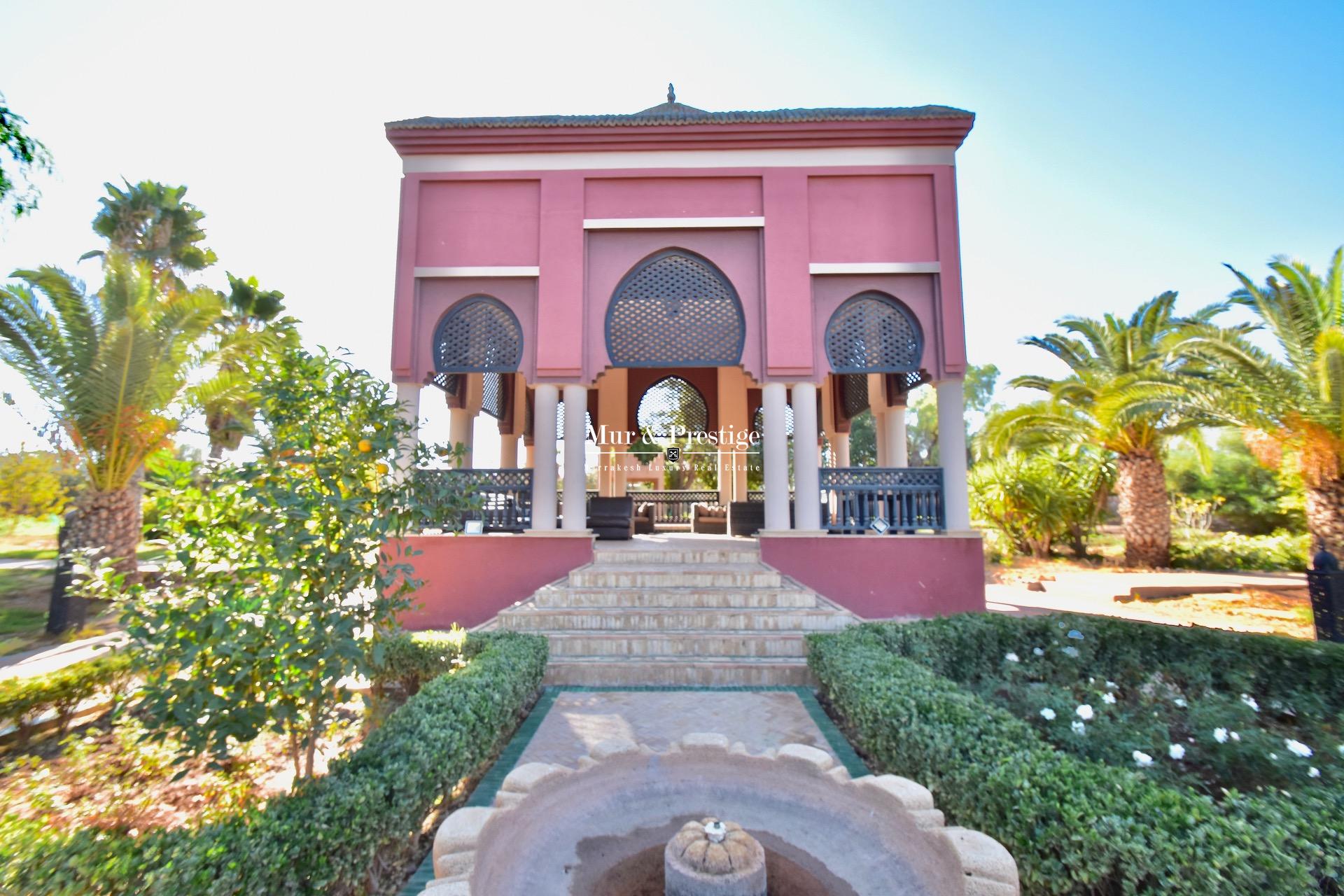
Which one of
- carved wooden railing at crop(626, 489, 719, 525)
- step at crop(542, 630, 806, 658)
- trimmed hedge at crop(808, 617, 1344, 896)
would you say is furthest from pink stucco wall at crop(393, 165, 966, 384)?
carved wooden railing at crop(626, 489, 719, 525)

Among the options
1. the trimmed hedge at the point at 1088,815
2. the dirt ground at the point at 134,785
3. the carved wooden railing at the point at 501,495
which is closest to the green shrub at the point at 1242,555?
the trimmed hedge at the point at 1088,815

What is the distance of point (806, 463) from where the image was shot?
27.5 feet

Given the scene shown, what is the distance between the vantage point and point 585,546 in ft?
27.2

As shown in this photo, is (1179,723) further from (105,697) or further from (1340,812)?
(105,697)

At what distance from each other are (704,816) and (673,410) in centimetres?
1211

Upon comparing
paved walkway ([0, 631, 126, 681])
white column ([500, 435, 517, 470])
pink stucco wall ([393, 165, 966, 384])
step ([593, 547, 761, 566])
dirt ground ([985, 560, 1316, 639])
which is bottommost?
paved walkway ([0, 631, 126, 681])

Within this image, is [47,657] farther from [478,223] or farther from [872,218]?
[872,218]

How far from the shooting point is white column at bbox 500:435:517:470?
43.4ft

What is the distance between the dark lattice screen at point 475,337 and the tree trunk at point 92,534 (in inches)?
183

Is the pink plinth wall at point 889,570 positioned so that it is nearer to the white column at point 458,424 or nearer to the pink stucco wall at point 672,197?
the pink stucco wall at point 672,197

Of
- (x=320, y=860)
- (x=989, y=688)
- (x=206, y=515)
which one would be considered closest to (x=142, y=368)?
(x=206, y=515)

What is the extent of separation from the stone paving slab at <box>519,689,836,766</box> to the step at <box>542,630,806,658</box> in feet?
1.86

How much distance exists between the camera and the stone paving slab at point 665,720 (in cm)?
446

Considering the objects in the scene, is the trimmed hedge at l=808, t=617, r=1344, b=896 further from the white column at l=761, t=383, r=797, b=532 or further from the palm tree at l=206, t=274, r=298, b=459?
the palm tree at l=206, t=274, r=298, b=459
